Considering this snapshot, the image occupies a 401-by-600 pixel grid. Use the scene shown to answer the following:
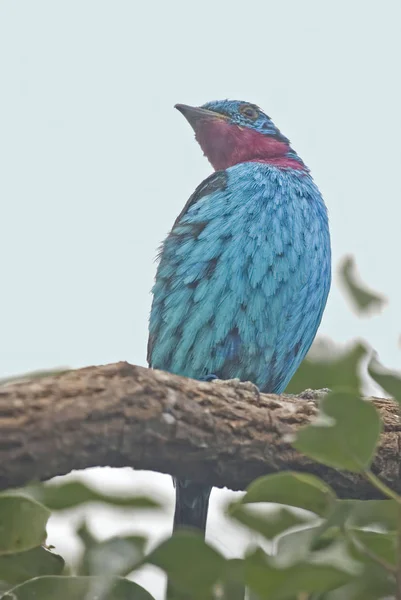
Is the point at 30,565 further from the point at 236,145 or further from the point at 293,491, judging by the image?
the point at 236,145

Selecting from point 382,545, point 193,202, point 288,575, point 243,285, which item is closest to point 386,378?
point 382,545

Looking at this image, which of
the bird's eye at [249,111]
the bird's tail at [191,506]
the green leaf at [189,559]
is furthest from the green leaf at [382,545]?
the bird's eye at [249,111]

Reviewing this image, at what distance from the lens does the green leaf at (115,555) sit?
154cm

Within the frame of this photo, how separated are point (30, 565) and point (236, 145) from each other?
4619 millimetres

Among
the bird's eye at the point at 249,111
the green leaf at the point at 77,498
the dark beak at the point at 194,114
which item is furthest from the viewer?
the bird's eye at the point at 249,111

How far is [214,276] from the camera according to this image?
4578 millimetres

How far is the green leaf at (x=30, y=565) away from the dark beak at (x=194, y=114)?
15.5 feet

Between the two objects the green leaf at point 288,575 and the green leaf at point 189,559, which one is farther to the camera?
the green leaf at point 189,559

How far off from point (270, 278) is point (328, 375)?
6.38 feet

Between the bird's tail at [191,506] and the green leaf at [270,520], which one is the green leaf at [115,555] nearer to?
the green leaf at [270,520]

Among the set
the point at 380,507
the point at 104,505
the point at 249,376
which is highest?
the point at 380,507

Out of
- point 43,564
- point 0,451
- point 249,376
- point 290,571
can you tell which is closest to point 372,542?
point 290,571

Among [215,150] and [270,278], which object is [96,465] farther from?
[215,150]

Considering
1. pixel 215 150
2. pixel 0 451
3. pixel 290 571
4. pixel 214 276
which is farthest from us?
pixel 215 150
